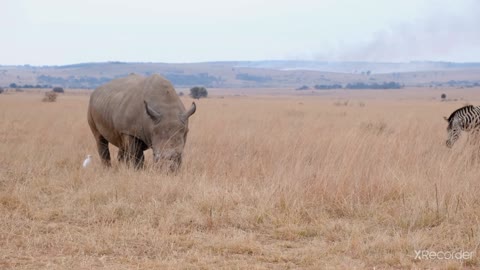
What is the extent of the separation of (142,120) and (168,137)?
0.79 meters

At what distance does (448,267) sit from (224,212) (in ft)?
8.04

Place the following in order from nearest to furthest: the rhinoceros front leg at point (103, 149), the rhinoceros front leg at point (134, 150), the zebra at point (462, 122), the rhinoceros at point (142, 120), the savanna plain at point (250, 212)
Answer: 1. the savanna plain at point (250, 212)
2. the rhinoceros at point (142, 120)
3. the rhinoceros front leg at point (134, 150)
4. the rhinoceros front leg at point (103, 149)
5. the zebra at point (462, 122)

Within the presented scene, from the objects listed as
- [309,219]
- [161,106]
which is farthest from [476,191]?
[161,106]

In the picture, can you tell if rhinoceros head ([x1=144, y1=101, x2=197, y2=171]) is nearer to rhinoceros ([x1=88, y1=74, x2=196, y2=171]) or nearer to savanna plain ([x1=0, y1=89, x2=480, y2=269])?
rhinoceros ([x1=88, y1=74, x2=196, y2=171])

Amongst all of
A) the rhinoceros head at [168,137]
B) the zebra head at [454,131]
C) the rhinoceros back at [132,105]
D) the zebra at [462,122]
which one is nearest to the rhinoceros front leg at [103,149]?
the rhinoceros back at [132,105]

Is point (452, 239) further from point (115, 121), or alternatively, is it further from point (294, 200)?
point (115, 121)

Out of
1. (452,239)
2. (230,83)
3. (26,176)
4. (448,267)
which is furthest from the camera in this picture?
(230,83)

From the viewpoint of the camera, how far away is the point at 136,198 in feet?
23.2

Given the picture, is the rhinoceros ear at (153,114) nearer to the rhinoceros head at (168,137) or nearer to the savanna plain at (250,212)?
the rhinoceros head at (168,137)

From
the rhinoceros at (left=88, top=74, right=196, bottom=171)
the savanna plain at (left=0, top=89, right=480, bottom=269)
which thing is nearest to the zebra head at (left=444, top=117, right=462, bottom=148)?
the savanna plain at (left=0, top=89, right=480, bottom=269)

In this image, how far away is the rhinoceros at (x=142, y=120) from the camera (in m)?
8.70

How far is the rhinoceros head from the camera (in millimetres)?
8445

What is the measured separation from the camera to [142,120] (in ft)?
30.7

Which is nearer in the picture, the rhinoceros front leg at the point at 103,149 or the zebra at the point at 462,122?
the rhinoceros front leg at the point at 103,149
